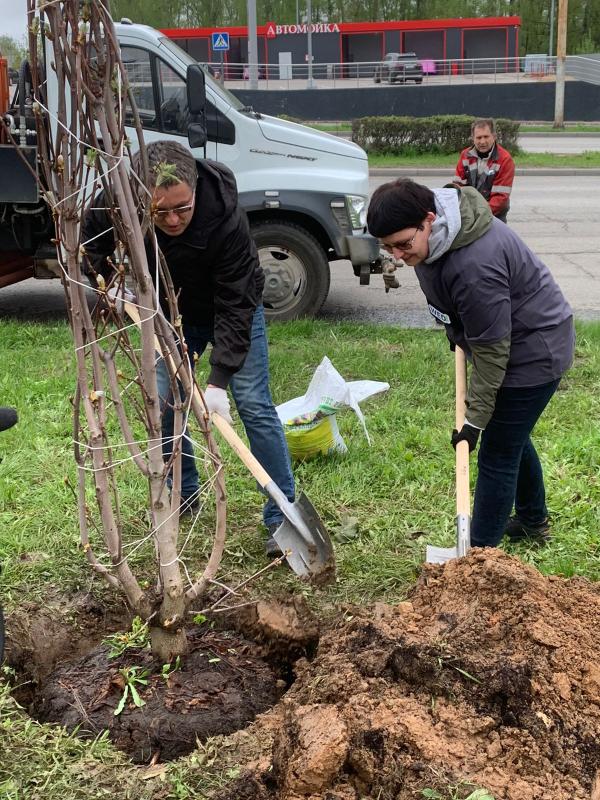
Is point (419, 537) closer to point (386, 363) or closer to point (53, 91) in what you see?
point (386, 363)

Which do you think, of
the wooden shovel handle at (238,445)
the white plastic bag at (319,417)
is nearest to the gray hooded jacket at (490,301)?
the wooden shovel handle at (238,445)

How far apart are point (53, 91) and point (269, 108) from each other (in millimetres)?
22782

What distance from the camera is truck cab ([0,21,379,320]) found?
23.1ft

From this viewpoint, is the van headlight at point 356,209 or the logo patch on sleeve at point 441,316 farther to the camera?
the van headlight at point 356,209

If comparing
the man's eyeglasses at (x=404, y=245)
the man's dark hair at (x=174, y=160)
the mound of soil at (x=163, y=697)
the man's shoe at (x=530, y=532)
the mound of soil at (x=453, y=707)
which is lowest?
the mound of soil at (x=163, y=697)

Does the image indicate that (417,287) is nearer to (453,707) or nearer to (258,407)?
(258,407)

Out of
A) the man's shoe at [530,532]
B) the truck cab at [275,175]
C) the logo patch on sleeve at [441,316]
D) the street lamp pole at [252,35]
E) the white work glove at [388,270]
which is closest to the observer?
the logo patch on sleeve at [441,316]

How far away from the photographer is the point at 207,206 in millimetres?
3361

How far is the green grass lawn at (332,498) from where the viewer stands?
270 centimetres

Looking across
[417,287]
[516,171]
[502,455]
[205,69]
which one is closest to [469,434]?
[502,455]

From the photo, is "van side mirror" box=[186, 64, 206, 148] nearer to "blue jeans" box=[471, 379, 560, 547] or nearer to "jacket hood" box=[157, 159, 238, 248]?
"jacket hood" box=[157, 159, 238, 248]

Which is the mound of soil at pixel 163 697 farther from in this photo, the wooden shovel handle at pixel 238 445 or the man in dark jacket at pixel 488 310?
the man in dark jacket at pixel 488 310

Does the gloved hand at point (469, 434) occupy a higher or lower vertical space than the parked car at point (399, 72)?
lower

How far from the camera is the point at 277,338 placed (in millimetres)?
6930
